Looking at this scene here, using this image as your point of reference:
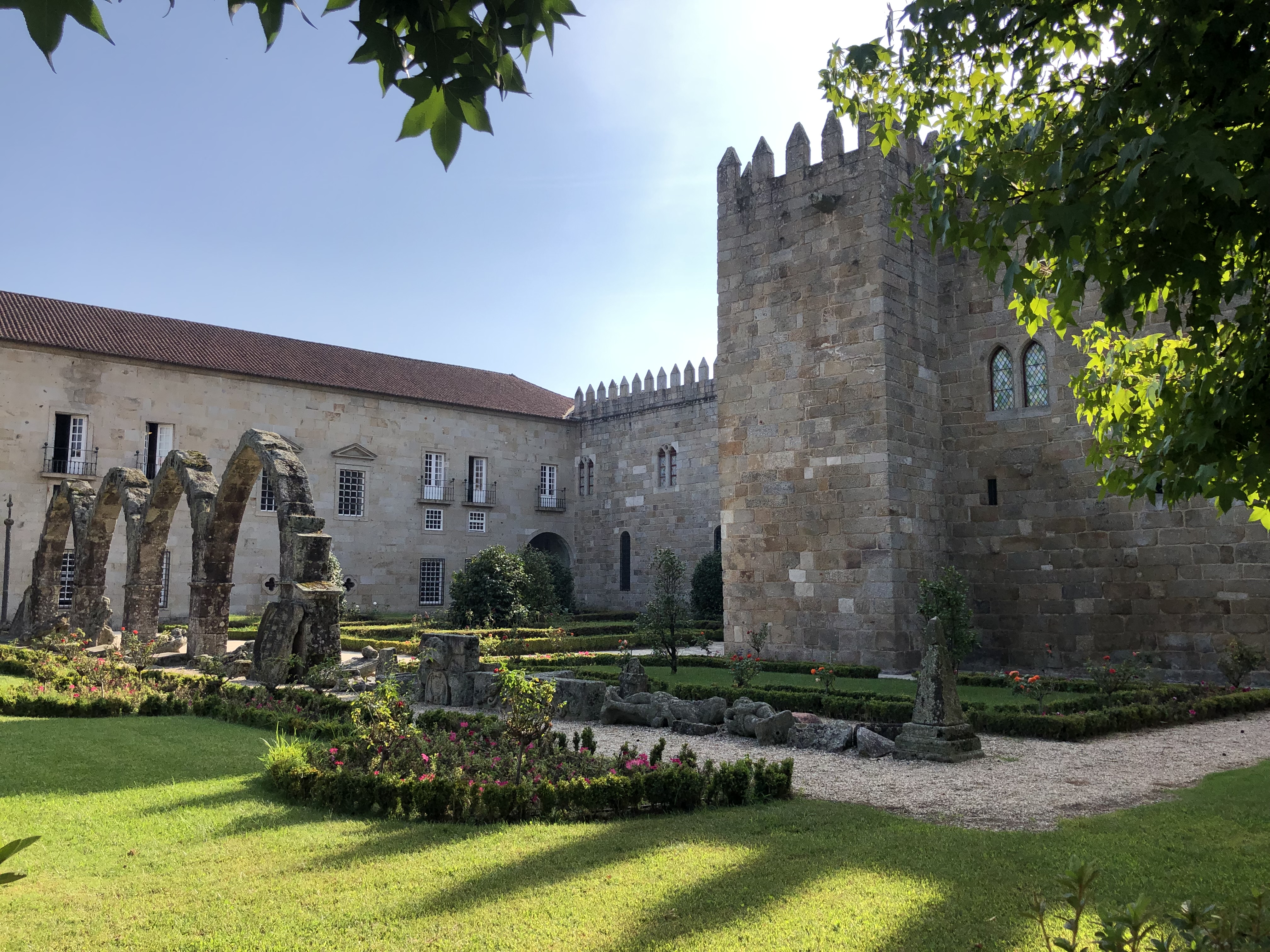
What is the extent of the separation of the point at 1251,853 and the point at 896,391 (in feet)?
35.0

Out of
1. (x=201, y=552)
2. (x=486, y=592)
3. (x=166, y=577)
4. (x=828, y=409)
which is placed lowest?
(x=486, y=592)

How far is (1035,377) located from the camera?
15.4 metres

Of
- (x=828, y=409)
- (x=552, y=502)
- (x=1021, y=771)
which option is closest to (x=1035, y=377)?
(x=828, y=409)

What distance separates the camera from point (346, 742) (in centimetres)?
728

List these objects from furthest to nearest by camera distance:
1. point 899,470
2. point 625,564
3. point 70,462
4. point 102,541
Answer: point 625,564 → point 70,462 → point 102,541 → point 899,470

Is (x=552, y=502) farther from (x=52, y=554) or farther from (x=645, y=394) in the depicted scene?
(x=52, y=554)

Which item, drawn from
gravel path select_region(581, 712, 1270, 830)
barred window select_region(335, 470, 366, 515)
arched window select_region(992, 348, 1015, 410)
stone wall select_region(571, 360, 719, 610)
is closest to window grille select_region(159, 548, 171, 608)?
barred window select_region(335, 470, 366, 515)

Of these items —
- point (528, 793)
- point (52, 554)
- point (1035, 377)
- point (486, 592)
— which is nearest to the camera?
point (528, 793)

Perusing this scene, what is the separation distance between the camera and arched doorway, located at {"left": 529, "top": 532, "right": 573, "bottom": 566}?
120ft

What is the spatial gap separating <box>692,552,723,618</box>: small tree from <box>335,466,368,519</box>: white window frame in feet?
37.9

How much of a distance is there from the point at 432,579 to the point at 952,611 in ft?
77.3

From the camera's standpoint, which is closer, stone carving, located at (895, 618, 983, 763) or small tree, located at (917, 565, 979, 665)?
stone carving, located at (895, 618, 983, 763)

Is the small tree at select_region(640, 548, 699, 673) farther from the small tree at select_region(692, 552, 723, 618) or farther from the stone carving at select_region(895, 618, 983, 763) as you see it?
the small tree at select_region(692, 552, 723, 618)

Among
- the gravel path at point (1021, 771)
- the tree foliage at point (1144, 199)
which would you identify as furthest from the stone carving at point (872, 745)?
the tree foliage at point (1144, 199)
